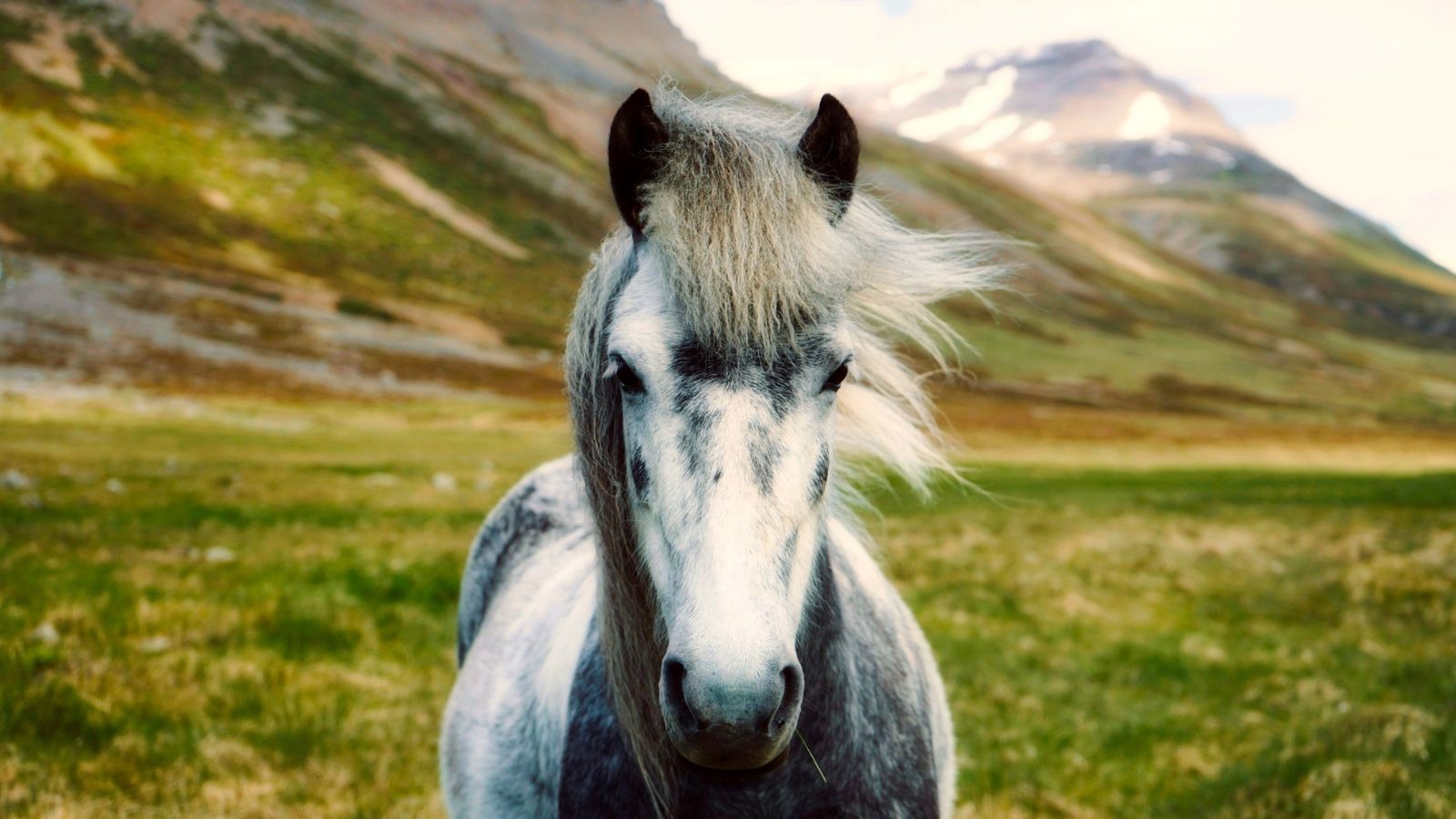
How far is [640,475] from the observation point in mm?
2684

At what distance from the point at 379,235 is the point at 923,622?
3073 inches

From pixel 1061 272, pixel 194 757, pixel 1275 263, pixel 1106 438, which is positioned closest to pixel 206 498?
pixel 194 757

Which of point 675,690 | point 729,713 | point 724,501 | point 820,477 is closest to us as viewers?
point 729,713

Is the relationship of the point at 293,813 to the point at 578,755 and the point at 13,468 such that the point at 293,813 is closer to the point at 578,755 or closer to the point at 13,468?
the point at 578,755

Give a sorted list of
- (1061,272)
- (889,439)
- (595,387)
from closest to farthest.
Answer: (595,387) → (889,439) → (1061,272)

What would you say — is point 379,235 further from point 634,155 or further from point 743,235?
point 743,235

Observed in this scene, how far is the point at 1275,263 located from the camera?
19638 cm

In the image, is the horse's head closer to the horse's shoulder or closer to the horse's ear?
the horse's ear

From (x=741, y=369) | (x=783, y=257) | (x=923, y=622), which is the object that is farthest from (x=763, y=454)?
(x=923, y=622)

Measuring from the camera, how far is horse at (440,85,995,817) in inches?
91.6

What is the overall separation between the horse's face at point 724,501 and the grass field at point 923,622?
8.87 feet

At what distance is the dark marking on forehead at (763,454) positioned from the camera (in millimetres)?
2445

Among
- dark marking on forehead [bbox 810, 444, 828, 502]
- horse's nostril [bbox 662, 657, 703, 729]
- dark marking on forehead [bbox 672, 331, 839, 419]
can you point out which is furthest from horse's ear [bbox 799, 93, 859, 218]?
horse's nostril [bbox 662, 657, 703, 729]

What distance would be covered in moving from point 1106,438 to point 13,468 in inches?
1850
